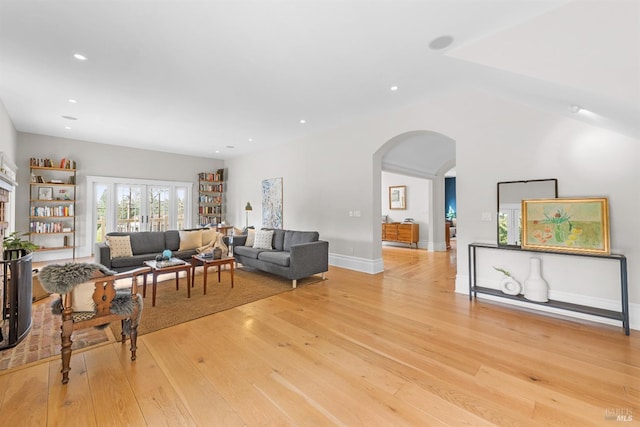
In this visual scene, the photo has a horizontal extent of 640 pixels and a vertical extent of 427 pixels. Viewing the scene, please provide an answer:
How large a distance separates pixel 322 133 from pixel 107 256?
4.50 metres

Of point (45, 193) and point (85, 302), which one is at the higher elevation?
point (45, 193)

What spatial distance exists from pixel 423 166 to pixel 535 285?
453cm

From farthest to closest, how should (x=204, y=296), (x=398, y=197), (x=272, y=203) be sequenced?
(x=398, y=197), (x=272, y=203), (x=204, y=296)

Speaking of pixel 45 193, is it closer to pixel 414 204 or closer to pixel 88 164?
pixel 88 164

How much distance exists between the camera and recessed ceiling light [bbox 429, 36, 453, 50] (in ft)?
8.75

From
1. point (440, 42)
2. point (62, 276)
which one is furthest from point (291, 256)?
point (440, 42)

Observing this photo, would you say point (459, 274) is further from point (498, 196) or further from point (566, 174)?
point (566, 174)

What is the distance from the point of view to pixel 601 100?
2105 millimetres

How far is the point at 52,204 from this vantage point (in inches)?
255

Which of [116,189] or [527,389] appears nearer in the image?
[527,389]

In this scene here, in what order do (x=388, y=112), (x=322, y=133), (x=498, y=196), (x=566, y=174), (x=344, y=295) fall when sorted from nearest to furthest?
1. (x=566, y=174)
2. (x=498, y=196)
3. (x=344, y=295)
4. (x=388, y=112)
5. (x=322, y=133)

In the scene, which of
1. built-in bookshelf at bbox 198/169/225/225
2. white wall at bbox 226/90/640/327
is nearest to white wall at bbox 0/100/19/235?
built-in bookshelf at bbox 198/169/225/225

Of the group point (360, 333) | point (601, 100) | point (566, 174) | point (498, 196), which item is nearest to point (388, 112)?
point (498, 196)

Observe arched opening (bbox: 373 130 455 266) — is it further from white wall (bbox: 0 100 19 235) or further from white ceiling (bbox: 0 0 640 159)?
white wall (bbox: 0 100 19 235)
